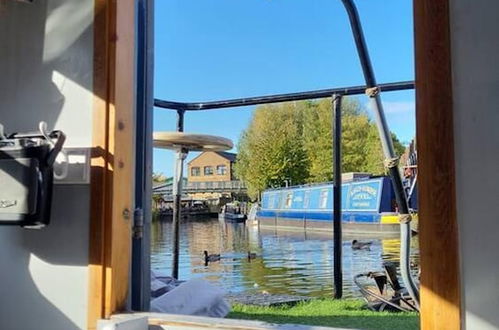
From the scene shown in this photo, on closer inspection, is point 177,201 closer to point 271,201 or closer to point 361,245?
point 361,245

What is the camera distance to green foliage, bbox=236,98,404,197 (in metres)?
9.44

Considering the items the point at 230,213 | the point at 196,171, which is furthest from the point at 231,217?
the point at 196,171

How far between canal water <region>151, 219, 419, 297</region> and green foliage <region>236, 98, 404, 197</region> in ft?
5.40

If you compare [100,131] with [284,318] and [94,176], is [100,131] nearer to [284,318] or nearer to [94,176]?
[94,176]

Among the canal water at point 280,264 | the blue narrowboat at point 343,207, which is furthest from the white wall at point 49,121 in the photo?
the blue narrowboat at point 343,207

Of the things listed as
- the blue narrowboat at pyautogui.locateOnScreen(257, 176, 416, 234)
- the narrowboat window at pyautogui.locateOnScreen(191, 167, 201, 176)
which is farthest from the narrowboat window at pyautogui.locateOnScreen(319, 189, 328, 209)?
the narrowboat window at pyautogui.locateOnScreen(191, 167, 201, 176)

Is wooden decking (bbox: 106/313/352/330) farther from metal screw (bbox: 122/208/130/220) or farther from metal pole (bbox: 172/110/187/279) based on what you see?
metal pole (bbox: 172/110/187/279)

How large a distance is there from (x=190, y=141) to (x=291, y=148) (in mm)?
11230

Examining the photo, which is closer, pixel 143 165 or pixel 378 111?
pixel 143 165

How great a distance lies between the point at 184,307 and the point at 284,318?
2.16ft

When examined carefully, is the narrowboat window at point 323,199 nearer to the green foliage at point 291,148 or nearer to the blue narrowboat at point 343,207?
the blue narrowboat at point 343,207

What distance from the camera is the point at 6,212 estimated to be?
1438mm

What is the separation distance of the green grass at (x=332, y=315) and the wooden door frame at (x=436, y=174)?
3.60ft

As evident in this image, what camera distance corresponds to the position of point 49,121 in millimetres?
1590
